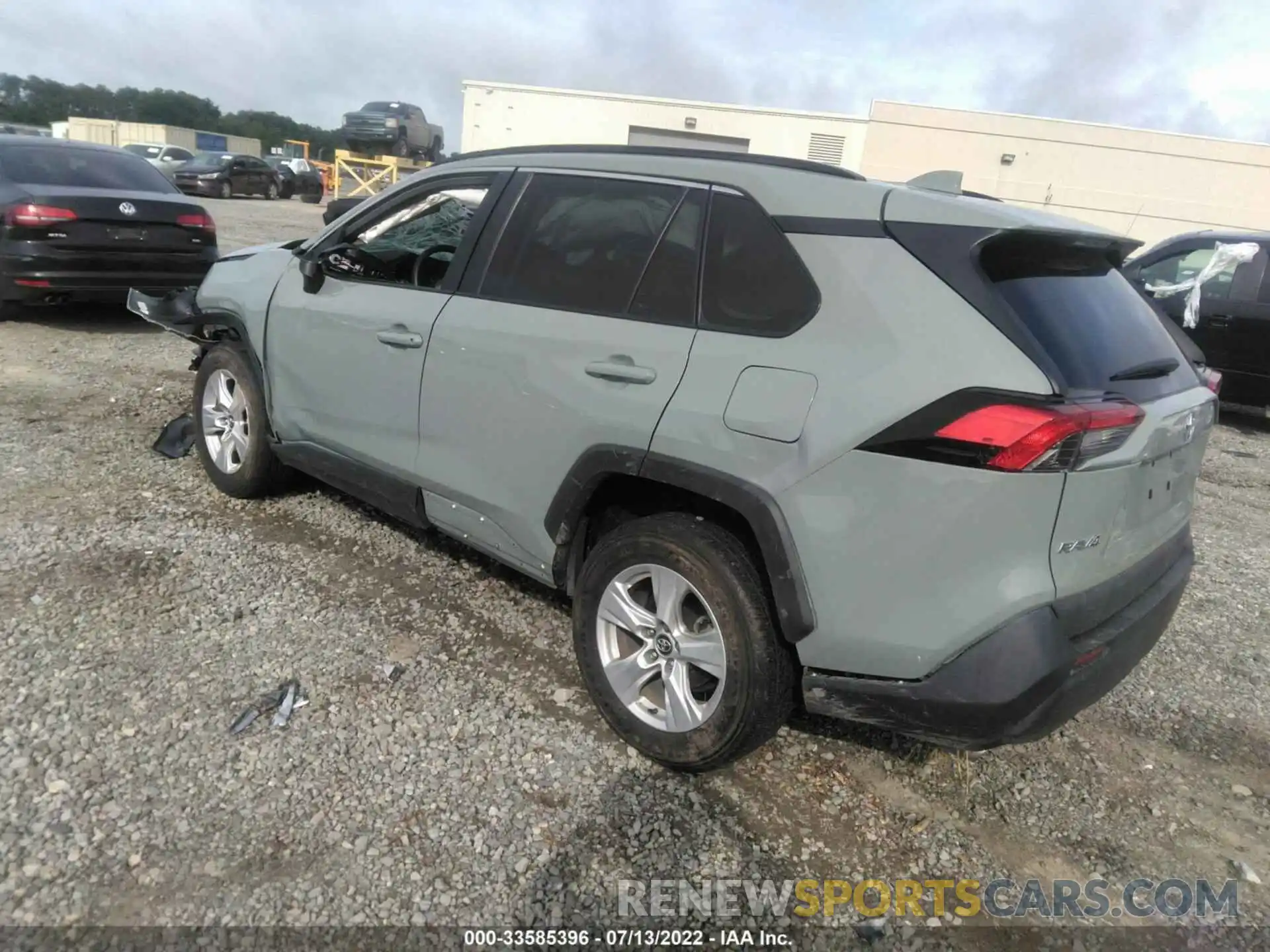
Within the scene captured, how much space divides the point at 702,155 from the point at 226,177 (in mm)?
29360

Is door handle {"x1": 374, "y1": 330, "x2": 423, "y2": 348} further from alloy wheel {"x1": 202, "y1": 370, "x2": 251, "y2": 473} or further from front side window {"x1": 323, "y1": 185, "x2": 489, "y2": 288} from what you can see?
alloy wheel {"x1": 202, "y1": 370, "x2": 251, "y2": 473}

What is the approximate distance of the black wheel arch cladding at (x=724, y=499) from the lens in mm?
2352

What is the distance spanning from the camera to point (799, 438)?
7.55ft

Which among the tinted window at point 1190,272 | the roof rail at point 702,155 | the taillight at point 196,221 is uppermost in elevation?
the tinted window at point 1190,272

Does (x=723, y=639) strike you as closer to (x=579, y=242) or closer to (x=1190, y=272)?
(x=579, y=242)

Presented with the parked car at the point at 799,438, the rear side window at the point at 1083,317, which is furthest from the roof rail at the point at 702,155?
the rear side window at the point at 1083,317

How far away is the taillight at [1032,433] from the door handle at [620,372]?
0.89 metres

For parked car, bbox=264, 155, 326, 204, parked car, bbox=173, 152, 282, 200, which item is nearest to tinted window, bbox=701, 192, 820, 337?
parked car, bbox=173, 152, 282, 200

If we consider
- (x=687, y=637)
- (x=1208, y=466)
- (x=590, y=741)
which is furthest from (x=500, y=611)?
(x=1208, y=466)

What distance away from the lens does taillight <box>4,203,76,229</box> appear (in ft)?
23.8

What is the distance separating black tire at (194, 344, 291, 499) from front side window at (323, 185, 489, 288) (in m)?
0.83

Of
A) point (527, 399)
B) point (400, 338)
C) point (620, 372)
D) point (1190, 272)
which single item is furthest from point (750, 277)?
point (1190, 272)

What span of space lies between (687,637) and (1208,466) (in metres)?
6.24

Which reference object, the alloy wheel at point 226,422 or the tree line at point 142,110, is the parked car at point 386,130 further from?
the tree line at point 142,110
